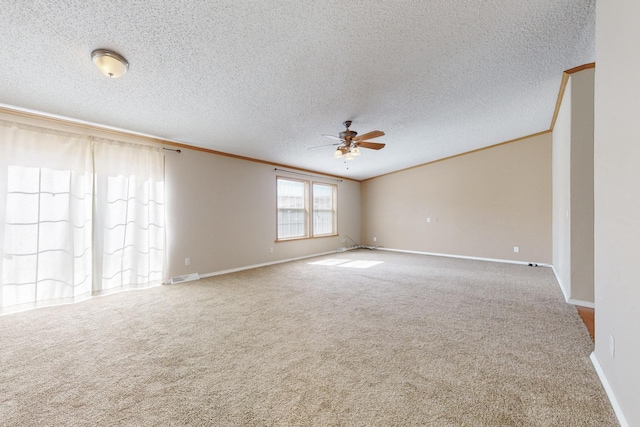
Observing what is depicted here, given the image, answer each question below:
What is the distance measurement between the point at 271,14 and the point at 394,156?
4.94 metres

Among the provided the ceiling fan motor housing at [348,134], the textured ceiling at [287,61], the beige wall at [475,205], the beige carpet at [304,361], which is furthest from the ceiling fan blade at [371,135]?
the beige wall at [475,205]

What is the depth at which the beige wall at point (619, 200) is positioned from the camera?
1328 mm

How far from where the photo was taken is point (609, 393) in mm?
1617

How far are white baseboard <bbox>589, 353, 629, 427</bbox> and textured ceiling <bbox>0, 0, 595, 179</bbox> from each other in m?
2.84

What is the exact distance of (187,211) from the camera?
15.6ft

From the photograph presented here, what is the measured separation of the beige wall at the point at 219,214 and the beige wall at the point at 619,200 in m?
5.24

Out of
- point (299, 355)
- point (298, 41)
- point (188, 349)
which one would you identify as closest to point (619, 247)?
point (299, 355)

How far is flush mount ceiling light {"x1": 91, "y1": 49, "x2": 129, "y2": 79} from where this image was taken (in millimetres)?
2197

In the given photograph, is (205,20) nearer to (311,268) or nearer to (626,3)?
(626,3)

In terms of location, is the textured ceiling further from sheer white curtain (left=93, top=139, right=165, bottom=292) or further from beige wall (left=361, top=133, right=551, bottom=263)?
beige wall (left=361, top=133, right=551, bottom=263)

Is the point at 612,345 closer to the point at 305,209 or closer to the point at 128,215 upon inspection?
the point at 128,215

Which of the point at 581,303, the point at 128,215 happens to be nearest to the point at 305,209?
the point at 128,215

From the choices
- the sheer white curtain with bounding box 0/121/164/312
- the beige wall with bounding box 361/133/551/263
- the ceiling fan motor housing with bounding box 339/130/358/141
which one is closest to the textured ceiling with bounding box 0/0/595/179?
the ceiling fan motor housing with bounding box 339/130/358/141

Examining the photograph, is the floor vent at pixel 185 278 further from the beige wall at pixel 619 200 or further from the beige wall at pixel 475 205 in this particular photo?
the beige wall at pixel 475 205
